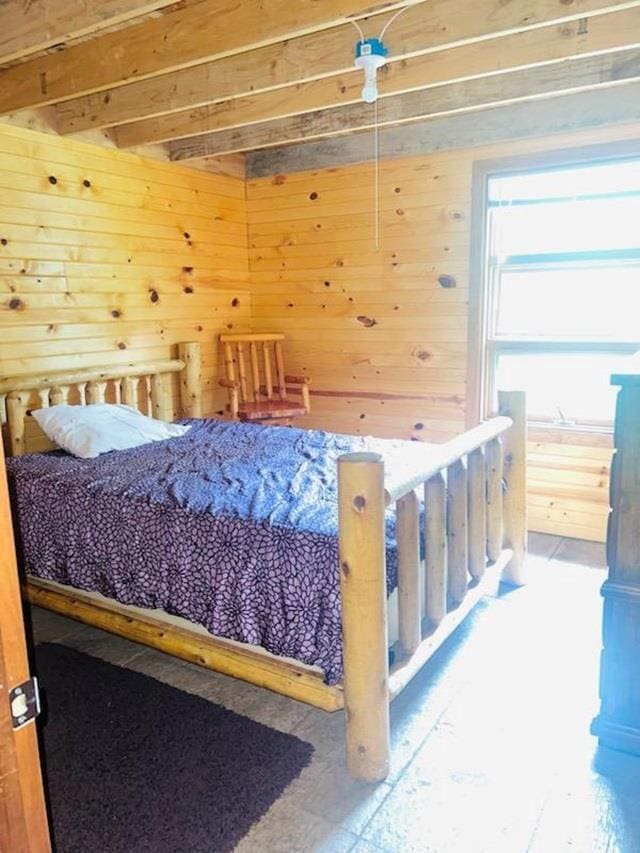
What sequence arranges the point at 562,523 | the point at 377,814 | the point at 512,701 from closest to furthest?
the point at 377,814
the point at 512,701
the point at 562,523

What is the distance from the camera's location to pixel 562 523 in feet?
11.6

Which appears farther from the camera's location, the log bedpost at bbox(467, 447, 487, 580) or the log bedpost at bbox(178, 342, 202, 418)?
the log bedpost at bbox(178, 342, 202, 418)

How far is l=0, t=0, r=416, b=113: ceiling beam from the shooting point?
1.97m

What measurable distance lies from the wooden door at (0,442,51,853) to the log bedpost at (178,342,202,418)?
3.22 m

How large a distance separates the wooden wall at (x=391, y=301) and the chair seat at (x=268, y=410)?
33 cm

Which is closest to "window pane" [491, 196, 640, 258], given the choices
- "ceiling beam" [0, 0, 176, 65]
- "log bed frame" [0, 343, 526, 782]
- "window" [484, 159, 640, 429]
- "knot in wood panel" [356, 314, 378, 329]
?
"window" [484, 159, 640, 429]

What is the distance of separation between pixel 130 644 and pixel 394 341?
2339mm

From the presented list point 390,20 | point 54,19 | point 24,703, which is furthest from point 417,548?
point 54,19

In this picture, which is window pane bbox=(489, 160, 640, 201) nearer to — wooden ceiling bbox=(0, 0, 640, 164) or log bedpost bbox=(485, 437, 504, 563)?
wooden ceiling bbox=(0, 0, 640, 164)

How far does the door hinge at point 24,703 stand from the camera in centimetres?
67

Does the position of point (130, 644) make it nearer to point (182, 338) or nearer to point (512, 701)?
point (512, 701)

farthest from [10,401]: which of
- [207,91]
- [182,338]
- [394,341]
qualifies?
[394,341]

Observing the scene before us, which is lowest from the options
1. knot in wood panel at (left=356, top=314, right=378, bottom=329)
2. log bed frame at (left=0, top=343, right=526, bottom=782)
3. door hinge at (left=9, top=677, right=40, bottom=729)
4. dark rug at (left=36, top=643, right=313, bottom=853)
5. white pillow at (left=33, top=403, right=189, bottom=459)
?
dark rug at (left=36, top=643, right=313, bottom=853)

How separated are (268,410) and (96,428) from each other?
126cm
